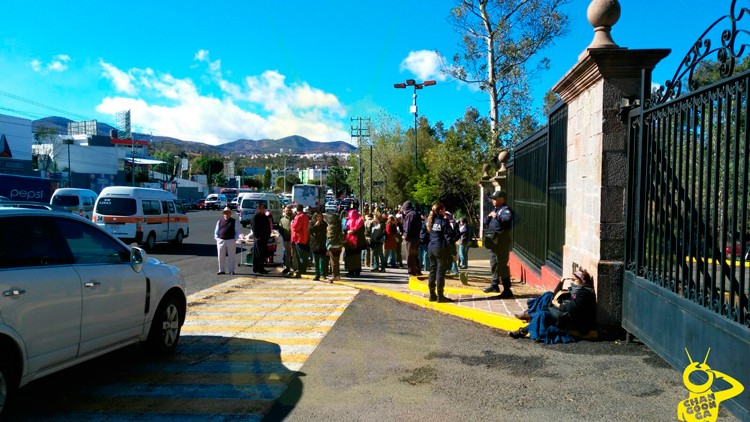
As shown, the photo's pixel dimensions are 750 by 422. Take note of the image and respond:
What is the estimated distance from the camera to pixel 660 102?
19.0 feet

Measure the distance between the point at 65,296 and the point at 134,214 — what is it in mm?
15222

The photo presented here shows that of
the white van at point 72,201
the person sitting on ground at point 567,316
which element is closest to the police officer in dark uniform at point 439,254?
the person sitting on ground at point 567,316

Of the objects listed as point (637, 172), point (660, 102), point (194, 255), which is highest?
point (660, 102)

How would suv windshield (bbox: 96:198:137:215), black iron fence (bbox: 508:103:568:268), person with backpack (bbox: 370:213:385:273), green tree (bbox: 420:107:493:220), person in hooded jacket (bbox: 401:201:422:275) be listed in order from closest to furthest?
black iron fence (bbox: 508:103:568:268), person in hooded jacket (bbox: 401:201:422:275), person with backpack (bbox: 370:213:385:273), suv windshield (bbox: 96:198:137:215), green tree (bbox: 420:107:493:220)

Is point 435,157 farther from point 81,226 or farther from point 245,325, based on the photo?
point 81,226

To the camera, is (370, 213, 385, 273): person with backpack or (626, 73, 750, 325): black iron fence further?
(370, 213, 385, 273): person with backpack

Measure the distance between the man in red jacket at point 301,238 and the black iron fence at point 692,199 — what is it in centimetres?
840

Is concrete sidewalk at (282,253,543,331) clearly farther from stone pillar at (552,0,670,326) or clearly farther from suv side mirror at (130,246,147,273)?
suv side mirror at (130,246,147,273)

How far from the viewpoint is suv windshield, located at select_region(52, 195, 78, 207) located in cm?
2491

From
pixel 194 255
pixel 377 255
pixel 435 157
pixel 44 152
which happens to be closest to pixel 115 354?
pixel 377 255

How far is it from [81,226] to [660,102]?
5.93 meters

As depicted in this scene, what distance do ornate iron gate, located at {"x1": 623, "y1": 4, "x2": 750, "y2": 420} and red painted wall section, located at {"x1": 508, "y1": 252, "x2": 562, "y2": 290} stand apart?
8.18ft

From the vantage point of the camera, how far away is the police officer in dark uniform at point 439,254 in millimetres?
9250

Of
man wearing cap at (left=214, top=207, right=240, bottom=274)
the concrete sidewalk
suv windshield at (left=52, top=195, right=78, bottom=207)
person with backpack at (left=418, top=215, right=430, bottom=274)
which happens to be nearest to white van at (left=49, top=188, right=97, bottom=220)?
suv windshield at (left=52, top=195, right=78, bottom=207)
